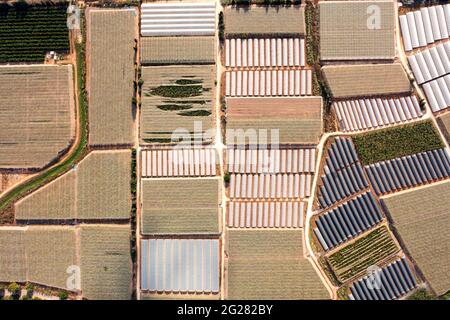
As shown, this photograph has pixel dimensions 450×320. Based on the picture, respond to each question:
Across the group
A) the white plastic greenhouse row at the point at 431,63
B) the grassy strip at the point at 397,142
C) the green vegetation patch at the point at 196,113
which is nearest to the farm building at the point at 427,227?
the grassy strip at the point at 397,142

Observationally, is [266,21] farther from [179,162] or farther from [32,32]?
[32,32]

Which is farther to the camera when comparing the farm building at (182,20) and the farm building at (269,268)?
the farm building at (182,20)

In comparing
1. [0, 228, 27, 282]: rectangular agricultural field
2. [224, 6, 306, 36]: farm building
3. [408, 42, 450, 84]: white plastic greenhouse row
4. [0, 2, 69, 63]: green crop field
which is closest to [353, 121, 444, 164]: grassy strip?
[408, 42, 450, 84]: white plastic greenhouse row

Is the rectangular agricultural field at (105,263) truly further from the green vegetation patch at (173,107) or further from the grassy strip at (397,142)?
the grassy strip at (397,142)

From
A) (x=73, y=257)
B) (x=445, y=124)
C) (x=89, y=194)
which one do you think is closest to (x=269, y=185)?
(x=89, y=194)

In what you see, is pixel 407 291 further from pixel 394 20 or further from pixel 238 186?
pixel 394 20
